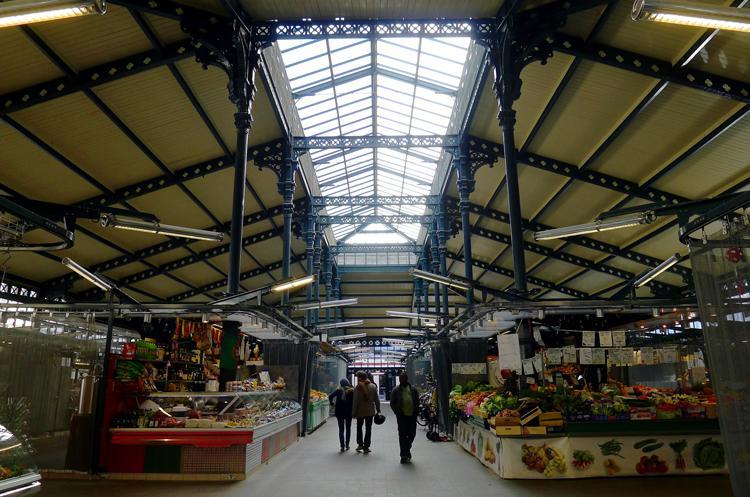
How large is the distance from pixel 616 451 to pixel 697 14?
234 inches

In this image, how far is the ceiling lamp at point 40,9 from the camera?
3.33 m

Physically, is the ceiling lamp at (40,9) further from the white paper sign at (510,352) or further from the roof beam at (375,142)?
the roof beam at (375,142)

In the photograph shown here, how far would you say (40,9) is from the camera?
132 inches

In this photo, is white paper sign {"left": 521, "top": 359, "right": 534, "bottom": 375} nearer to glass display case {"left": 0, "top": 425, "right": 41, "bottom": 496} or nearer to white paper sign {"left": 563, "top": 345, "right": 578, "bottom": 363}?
white paper sign {"left": 563, "top": 345, "right": 578, "bottom": 363}

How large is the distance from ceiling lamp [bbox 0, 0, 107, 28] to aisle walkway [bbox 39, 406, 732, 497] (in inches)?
220

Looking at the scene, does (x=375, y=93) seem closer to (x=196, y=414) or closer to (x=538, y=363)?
(x=538, y=363)

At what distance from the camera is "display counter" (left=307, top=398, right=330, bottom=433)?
14150 mm

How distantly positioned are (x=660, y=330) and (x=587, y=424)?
4.02m

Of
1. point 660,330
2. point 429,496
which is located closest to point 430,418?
point 660,330

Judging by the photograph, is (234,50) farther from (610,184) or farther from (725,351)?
(610,184)

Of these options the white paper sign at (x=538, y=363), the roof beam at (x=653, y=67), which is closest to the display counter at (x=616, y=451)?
the white paper sign at (x=538, y=363)

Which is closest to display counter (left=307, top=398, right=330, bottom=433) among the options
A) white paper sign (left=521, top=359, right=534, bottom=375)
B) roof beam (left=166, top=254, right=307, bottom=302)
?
white paper sign (left=521, top=359, right=534, bottom=375)

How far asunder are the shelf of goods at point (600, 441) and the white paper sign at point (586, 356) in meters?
1.09

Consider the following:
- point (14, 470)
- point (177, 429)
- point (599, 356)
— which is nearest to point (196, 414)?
point (177, 429)
